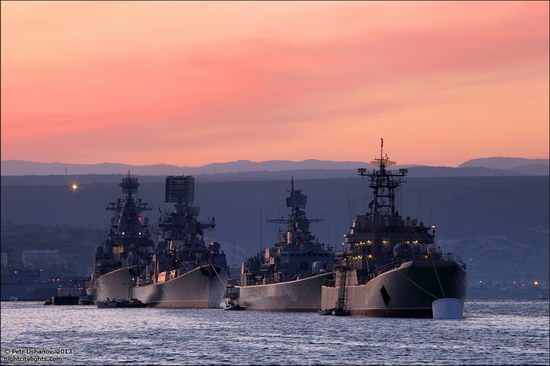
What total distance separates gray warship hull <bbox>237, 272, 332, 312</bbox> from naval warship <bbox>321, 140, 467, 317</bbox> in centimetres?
827

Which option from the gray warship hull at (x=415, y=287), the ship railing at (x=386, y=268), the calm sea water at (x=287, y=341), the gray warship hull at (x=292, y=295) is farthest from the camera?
the gray warship hull at (x=292, y=295)

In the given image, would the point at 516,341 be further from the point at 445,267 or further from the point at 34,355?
the point at 34,355

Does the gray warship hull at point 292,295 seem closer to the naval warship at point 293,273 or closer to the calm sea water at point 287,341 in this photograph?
the naval warship at point 293,273

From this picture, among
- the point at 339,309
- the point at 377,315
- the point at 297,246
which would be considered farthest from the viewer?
the point at 297,246

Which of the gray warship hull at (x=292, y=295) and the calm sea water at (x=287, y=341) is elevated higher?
the gray warship hull at (x=292, y=295)

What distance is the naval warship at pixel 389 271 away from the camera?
133 m

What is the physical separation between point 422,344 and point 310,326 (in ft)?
94.8

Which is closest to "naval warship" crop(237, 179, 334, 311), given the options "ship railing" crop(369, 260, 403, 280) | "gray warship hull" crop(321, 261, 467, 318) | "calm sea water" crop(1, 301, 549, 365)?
"ship railing" crop(369, 260, 403, 280)

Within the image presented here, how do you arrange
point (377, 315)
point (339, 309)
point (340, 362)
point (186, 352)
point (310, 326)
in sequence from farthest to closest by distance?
1. point (339, 309)
2. point (377, 315)
3. point (310, 326)
4. point (186, 352)
5. point (340, 362)

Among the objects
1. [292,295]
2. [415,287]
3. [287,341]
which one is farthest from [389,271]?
[292,295]

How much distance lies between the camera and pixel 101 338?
383ft

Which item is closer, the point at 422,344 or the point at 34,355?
the point at 34,355

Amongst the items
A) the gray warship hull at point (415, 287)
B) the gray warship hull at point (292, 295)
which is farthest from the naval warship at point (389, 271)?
the gray warship hull at point (292, 295)

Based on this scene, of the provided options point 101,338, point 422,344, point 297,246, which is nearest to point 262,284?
point 297,246
